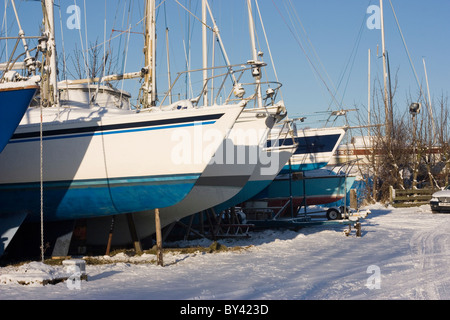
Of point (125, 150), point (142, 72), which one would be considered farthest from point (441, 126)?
point (125, 150)

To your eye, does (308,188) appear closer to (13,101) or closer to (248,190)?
(248,190)

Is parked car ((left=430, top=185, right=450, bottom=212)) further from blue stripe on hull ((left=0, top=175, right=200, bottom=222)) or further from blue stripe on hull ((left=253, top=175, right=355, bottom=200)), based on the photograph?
blue stripe on hull ((left=0, top=175, right=200, bottom=222))

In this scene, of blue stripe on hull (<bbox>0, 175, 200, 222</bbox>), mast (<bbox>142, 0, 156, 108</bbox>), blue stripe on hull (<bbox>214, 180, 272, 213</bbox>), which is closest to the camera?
blue stripe on hull (<bbox>0, 175, 200, 222</bbox>)

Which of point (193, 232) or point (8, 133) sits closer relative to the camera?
point (8, 133)

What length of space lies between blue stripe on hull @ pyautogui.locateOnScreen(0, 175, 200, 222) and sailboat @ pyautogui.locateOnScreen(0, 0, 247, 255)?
0.06ft

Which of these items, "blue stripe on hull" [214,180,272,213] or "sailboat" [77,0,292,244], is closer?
"sailboat" [77,0,292,244]

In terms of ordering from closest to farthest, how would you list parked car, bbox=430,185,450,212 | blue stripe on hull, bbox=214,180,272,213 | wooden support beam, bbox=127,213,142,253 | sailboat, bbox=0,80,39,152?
sailboat, bbox=0,80,39,152
wooden support beam, bbox=127,213,142,253
blue stripe on hull, bbox=214,180,272,213
parked car, bbox=430,185,450,212

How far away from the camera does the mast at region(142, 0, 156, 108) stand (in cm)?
1276

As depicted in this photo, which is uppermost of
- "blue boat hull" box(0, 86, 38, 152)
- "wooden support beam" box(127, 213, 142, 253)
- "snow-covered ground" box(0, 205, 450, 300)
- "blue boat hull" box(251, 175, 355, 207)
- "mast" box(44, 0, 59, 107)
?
"mast" box(44, 0, 59, 107)

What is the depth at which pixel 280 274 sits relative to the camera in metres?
7.92

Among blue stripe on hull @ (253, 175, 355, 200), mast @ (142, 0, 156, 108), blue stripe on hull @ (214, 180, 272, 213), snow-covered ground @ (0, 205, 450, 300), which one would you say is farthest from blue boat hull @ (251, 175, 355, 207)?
mast @ (142, 0, 156, 108)

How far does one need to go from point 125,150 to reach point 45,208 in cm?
211
